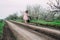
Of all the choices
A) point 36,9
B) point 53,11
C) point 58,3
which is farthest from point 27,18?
point 36,9

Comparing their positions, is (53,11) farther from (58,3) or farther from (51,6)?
(58,3)

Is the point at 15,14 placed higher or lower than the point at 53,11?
lower

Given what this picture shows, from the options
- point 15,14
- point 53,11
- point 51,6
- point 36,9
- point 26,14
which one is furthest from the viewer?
point 15,14

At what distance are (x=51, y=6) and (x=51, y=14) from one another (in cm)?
489

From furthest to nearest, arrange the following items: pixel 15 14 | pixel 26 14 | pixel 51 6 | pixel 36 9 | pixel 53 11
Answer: pixel 15 14 → pixel 36 9 → pixel 53 11 → pixel 51 6 → pixel 26 14

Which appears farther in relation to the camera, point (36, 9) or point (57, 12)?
point (36, 9)

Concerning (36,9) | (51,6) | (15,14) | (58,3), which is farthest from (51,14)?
(15,14)

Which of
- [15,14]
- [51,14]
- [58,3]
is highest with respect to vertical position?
[58,3]

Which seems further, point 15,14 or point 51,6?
point 15,14

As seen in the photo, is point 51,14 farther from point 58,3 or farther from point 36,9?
point 36,9

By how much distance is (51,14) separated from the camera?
1197 inches

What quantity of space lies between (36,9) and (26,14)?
67.6 meters

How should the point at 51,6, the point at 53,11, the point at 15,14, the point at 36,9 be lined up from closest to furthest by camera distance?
the point at 51,6 < the point at 53,11 < the point at 36,9 < the point at 15,14

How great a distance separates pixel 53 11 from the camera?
29.6 metres
